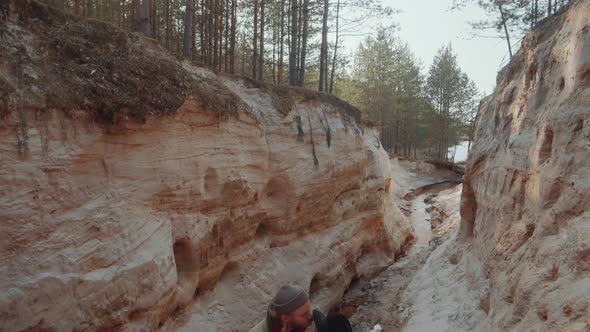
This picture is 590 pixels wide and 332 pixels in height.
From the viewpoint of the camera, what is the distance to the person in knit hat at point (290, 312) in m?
2.54

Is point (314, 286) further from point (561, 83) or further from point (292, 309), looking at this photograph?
point (292, 309)

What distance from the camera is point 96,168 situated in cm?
488

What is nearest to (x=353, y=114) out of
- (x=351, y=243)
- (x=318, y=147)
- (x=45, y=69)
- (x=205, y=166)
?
(x=318, y=147)

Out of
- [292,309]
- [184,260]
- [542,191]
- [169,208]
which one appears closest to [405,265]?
[542,191]

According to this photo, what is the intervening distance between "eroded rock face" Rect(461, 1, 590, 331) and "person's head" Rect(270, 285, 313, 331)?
7.64 feet

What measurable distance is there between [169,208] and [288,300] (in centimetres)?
372

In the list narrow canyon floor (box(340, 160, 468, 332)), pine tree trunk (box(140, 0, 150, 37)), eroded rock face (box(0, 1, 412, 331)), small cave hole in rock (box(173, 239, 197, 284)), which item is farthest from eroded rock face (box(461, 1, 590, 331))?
pine tree trunk (box(140, 0, 150, 37))

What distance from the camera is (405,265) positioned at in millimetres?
10898

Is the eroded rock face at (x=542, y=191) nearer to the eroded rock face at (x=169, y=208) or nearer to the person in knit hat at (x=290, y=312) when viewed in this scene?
the person in knit hat at (x=290, y=312)

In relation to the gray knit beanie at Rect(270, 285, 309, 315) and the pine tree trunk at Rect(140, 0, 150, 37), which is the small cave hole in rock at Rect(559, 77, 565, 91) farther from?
the pine tree trunk at Rect(140, 0, 150, 37)

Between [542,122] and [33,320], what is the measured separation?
683 centimetres

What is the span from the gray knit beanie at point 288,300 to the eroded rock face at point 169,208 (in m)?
3.03

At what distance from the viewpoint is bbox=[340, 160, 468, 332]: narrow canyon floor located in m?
8.04

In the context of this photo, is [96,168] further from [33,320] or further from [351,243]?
[351,243]
